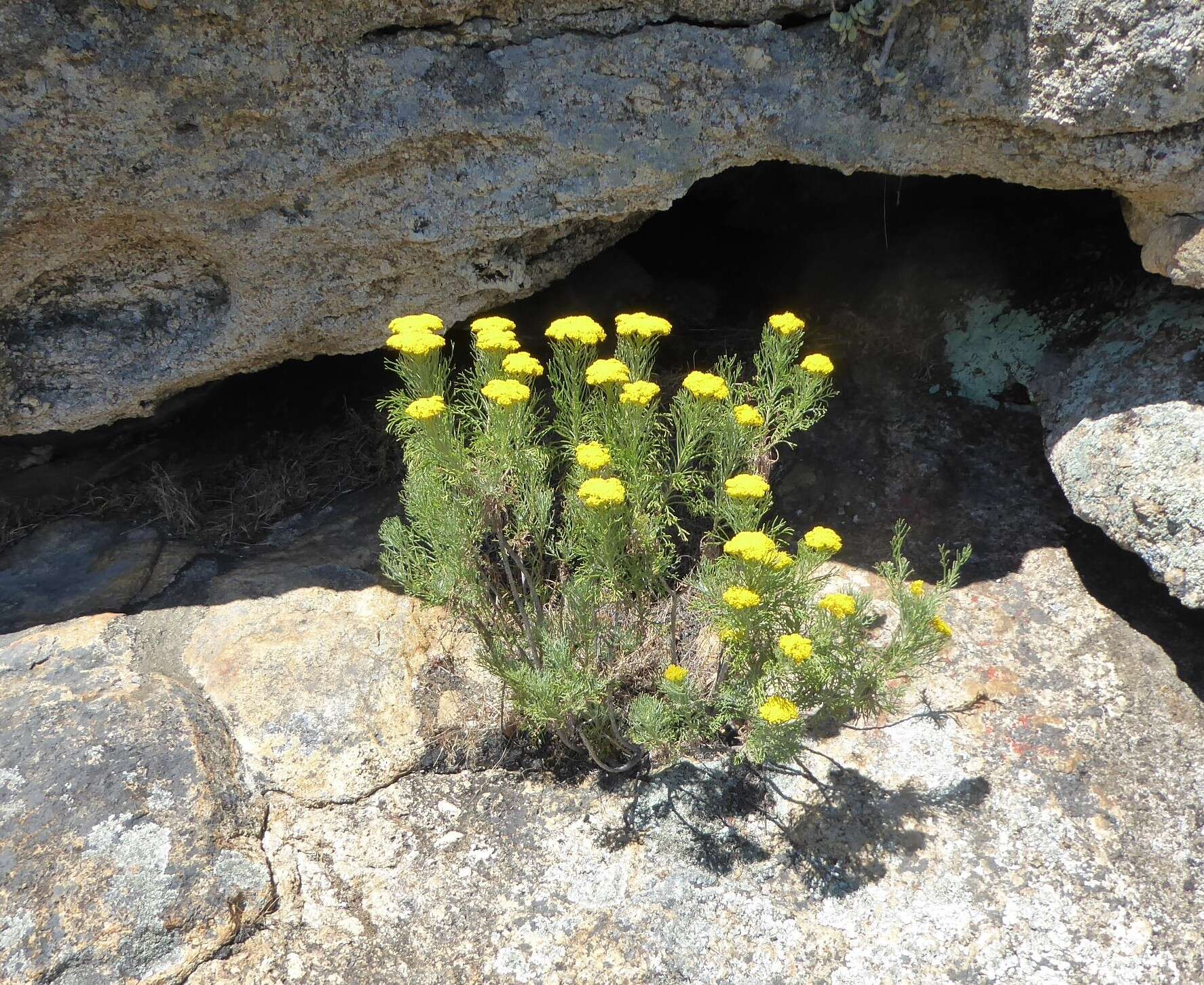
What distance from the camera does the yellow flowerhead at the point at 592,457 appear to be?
2.34 m

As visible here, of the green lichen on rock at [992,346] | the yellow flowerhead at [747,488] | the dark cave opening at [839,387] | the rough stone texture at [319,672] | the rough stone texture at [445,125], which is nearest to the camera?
the yellow flowerhead at [747,488]

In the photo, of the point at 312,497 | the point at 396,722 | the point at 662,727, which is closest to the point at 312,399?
the point at 312,497

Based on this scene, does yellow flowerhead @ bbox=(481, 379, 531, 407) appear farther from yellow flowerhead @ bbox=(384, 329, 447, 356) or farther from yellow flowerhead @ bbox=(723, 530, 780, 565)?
yellow flowerhead @ bbox=(723, 530, 780, 565)

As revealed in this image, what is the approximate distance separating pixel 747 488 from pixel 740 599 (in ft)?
0.96

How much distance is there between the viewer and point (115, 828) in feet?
8.30

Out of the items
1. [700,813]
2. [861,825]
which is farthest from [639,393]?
[861,825]

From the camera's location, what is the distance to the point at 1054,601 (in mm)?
3186

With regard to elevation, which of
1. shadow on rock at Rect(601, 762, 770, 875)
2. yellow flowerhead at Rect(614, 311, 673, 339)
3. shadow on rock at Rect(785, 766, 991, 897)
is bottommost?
shadow on rock at Rect(601, 762, 770, 875)

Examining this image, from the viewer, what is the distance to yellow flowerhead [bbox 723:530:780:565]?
2262 millimetres

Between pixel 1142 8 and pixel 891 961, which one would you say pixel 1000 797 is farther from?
pixel 1142 8

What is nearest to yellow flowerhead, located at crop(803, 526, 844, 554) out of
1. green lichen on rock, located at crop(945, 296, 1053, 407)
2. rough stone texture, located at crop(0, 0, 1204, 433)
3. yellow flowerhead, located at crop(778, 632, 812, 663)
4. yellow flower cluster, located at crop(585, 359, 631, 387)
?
yellow flowerhead, located at crop(778, 632, 812, 663)

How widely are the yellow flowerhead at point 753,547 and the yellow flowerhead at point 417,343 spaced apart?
0.93 m

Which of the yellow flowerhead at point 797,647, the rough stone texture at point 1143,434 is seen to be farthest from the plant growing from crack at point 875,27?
the yellow flowerhead at point 797,647

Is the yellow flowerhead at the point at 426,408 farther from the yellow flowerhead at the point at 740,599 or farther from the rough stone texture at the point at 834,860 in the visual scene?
the rough stone texture at the point at 834,860
